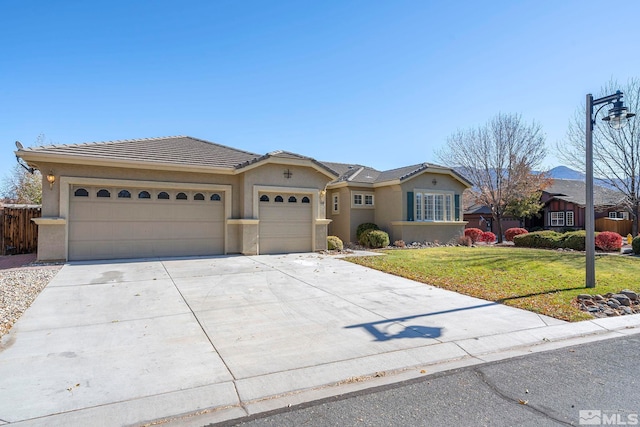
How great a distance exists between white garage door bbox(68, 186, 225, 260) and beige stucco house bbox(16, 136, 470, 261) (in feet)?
0.10

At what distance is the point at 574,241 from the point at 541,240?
1847 mm

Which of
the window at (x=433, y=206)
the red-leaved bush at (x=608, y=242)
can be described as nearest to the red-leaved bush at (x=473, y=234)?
the window at (x=433, y=206)

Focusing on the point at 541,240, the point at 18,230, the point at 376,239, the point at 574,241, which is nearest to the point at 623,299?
the point at 376,239

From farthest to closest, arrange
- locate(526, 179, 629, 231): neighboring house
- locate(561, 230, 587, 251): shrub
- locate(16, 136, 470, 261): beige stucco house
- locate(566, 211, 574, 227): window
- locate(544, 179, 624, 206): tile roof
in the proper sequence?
1. locate(566, 211, 574, 227): window
2. locate(526, 179, 629, 231): neighboring house
3. locate(544, 179, 624, 206): tile roof
4. locate(561, 230, 587, 251): shrub
5. locate(16, 136, 470, 261): beige stucco house

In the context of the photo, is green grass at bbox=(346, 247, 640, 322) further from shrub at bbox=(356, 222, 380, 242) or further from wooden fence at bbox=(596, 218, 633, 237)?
wooden fence at bbox=(596, 218, 633, 237)

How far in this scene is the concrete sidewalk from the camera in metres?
3.45

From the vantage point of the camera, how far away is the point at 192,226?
13719mm

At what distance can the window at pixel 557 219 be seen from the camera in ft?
109

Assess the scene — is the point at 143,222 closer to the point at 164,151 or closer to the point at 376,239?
the point at 164,151

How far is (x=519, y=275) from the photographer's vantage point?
34.0 ft

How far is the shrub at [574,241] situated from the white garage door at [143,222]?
17017 mm

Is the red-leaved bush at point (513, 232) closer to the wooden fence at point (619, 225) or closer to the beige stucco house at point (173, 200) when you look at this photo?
the wooden fence at point (619, 225)

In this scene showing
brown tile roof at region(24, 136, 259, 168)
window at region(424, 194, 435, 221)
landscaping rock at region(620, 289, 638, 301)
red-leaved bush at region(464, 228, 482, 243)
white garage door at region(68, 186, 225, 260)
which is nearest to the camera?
landscaping rock at region(620, 289, 638, 301)

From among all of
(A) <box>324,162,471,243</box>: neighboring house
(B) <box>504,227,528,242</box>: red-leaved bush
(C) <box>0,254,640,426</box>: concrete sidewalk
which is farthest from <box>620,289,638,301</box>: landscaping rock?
(B) <box>504,227,528,242</box>: red-leaved bush
